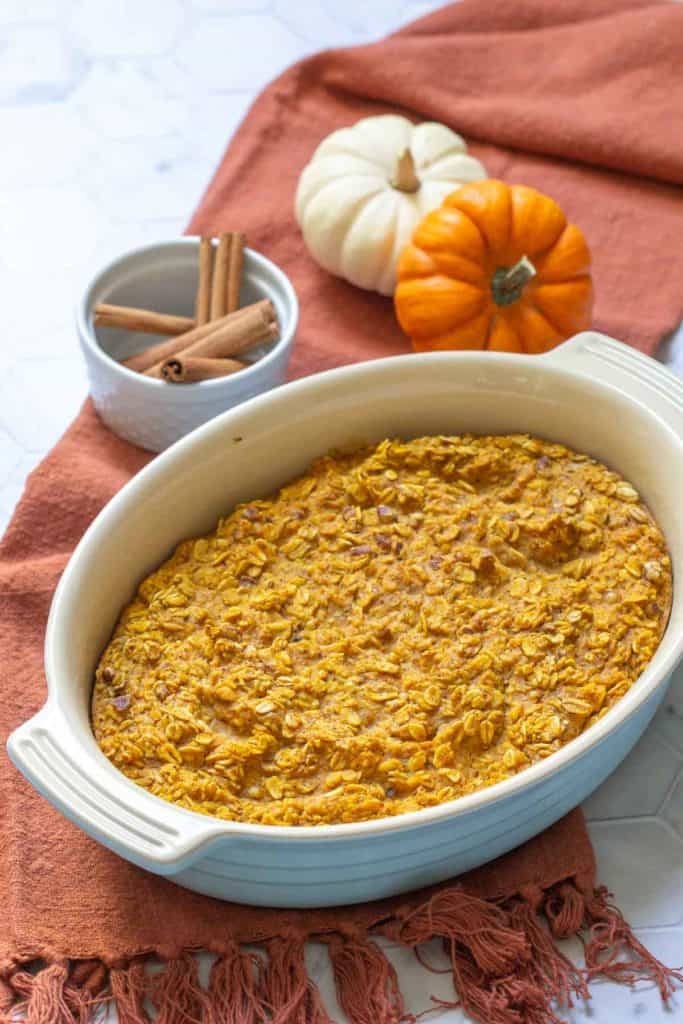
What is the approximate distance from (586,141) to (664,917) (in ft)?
4.66

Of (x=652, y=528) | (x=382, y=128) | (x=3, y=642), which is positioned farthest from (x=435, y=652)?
(x=382, y=128)

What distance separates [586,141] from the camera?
92.2 inches

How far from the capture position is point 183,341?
1.90 m

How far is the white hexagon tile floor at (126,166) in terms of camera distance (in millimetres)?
1565

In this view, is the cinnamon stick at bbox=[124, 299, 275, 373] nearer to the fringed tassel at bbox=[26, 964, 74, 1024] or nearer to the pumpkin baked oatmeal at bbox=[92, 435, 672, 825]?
the pumpkin baked oatmeal at bbox=[92, 435, 672, 825]

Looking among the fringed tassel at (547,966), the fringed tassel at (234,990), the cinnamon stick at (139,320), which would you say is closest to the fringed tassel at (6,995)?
the fringed tassel at (234,990)

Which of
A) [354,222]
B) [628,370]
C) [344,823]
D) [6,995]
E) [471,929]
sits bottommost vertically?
[6,995]

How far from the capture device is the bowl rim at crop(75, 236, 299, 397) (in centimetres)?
181

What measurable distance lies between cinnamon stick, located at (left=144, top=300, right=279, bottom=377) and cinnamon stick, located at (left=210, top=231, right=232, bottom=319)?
5 centimetres

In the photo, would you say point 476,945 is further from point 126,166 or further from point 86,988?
point 126,166

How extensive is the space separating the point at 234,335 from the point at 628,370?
56cm

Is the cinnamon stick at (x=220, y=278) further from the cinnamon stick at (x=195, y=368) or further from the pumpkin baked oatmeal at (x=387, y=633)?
the pumpkin baked oatmeal at (x=387, y=633)

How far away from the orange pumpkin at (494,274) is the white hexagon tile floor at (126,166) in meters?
0.27

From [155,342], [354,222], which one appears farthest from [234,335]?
[354,222]
